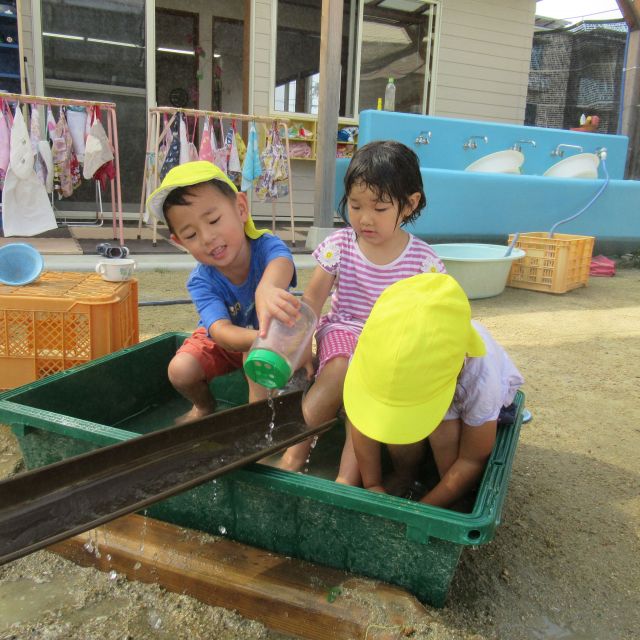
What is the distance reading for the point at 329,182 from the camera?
17.3 feet

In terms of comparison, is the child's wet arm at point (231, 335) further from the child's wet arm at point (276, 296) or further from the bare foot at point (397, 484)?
the bare foot at point (397, 484)

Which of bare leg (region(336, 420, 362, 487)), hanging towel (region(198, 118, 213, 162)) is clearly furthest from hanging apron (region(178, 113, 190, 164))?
bare leg (region(336, 420, 362, 487))

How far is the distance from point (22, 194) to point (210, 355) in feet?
10.8

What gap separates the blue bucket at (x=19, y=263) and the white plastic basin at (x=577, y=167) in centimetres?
513

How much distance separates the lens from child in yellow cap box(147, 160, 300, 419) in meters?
1.66

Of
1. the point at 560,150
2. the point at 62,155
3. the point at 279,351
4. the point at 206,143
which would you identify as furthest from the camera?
the point at 560,150

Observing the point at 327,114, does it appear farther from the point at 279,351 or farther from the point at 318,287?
the point at 279,351

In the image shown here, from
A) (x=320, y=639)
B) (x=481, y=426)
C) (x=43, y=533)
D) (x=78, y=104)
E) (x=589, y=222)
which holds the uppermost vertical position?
(x=78, y=104)

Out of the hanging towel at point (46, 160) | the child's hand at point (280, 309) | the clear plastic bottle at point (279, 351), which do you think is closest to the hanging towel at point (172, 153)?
the hanging towel at point (46, 160)

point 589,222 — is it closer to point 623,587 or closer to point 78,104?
point 78,104

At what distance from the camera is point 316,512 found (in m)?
1.25

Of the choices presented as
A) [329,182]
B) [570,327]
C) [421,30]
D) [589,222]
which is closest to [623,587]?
[570,327]

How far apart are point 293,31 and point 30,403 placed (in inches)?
252

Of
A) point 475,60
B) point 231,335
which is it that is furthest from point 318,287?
point 475,60
